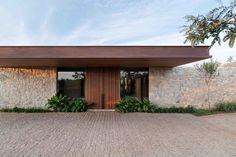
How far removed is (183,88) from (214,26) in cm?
775

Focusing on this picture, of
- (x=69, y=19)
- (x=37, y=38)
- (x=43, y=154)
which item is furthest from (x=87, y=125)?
(x=37, y=38)

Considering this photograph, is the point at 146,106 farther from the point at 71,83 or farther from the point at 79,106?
the point at 71,83

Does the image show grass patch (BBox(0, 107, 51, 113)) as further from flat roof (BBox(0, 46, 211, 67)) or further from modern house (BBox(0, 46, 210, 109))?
flat roof (BBox(0, 46, 211, 67))

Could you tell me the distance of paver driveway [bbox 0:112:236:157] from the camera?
5.45 m

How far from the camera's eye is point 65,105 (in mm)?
12688

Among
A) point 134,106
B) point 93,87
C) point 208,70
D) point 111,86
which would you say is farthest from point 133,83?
point 208,70

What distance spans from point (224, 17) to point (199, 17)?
2.07ft

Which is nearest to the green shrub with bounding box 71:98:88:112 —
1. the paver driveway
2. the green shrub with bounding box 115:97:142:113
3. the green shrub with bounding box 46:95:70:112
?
the green shrub with bounding box 46:95:70:112

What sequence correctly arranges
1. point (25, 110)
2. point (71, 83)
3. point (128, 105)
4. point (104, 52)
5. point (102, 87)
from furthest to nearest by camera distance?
point (71, 83)
point (102, 87)
point (25, 110)
point (128, 105)
point (104, 52)

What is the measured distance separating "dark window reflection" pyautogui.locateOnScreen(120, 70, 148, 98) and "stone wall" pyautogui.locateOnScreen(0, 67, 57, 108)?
404cm

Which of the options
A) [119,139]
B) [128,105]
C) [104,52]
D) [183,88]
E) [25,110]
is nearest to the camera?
[119,139]

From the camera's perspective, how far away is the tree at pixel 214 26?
5957 mm

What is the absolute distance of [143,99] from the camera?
13195mm

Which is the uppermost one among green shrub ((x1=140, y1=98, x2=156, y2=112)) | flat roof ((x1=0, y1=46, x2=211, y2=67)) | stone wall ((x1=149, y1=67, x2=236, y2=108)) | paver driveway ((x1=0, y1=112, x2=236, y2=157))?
flat roof ((x1=0, y1=46, x2=211, y2=67))
